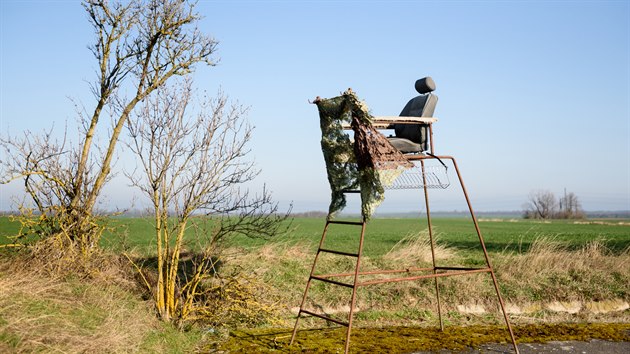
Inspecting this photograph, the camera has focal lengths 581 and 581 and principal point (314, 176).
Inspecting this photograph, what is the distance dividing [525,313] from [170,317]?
5833mm

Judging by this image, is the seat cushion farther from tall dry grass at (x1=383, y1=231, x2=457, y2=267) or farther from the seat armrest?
tall dry grass at (x1=383, y1=231, x2=457, y2=267)

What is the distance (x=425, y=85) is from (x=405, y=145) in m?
1.05

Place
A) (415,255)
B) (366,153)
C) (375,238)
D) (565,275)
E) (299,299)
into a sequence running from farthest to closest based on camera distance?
(375,238), (415,255), (565,275), (299,299), (366,153)

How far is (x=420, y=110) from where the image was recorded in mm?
6902

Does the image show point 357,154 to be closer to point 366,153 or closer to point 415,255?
point 366,153

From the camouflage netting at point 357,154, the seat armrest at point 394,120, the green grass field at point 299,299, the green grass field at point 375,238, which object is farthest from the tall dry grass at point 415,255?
the camouflage netting at point 357,154

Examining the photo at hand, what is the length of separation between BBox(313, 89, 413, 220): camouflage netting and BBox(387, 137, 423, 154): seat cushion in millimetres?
239

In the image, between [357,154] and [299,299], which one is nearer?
[357,154]

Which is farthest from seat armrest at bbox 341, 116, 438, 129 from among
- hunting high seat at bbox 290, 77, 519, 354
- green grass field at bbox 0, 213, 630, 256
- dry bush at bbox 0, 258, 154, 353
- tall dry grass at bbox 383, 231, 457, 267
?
tall dry grass at bbox 383, 231, 457, 267

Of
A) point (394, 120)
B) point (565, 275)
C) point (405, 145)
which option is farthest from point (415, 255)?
point (394, 120)

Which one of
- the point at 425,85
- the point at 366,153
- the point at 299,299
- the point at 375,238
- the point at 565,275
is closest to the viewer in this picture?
the point at 366,153

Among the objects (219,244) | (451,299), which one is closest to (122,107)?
(219,244)

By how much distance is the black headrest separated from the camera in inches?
281

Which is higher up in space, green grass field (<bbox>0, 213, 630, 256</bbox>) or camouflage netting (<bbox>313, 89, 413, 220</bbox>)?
camouflage netting (<bbox>313, 89, 413, 220</bbox>)
